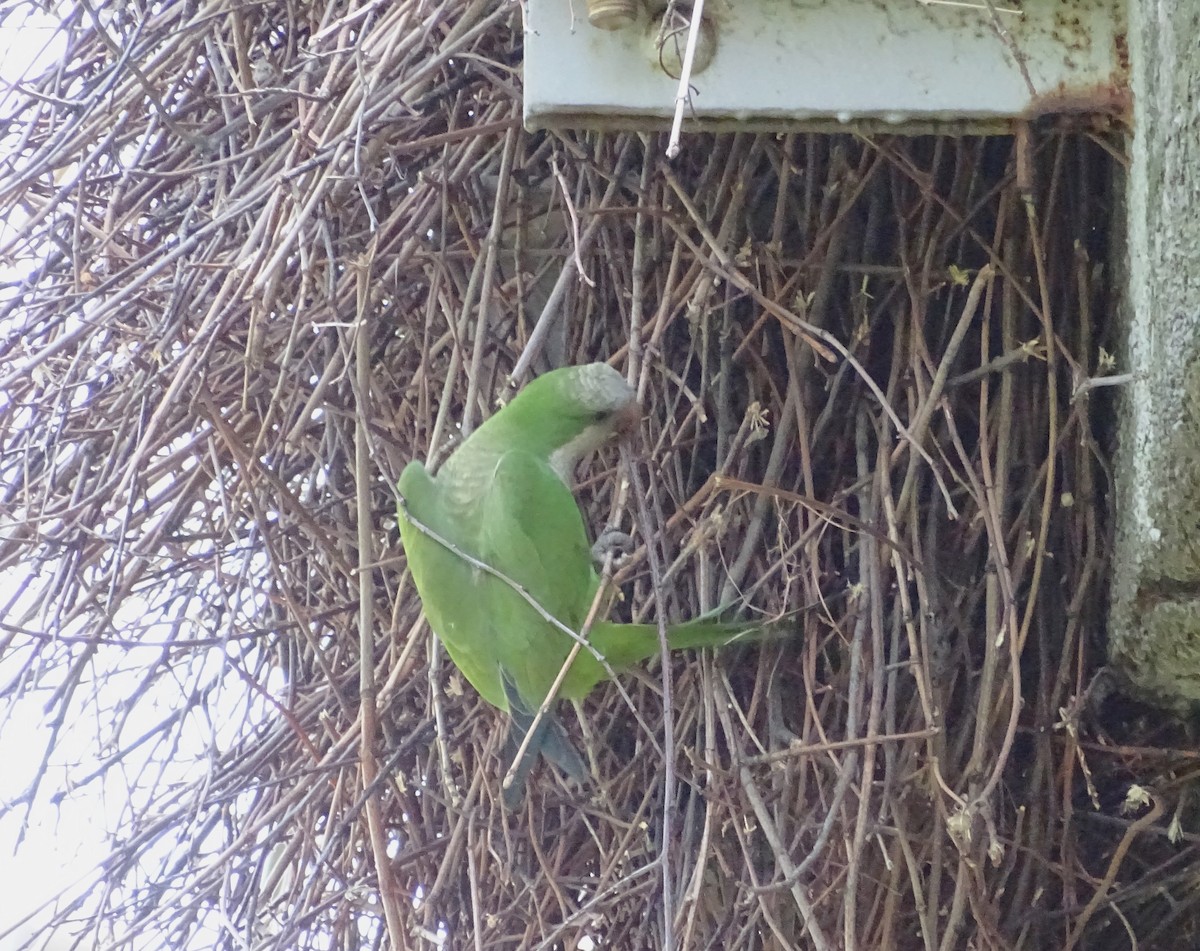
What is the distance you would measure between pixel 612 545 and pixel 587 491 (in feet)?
0.76

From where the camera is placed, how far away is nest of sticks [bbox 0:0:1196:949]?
1.05 m

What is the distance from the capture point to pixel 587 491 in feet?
4.26

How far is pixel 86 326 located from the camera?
1164mm

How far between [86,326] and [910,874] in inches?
38.3

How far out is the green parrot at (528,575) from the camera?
1062 millimetres

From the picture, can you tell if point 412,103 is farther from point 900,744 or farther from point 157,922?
point 157,922

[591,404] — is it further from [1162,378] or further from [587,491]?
[1162,378]

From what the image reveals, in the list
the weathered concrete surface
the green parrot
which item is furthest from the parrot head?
the weathered concrete surface

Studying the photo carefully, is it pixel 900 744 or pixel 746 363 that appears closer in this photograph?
pixel 900 744

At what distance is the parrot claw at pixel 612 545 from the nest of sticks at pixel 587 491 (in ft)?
0.11

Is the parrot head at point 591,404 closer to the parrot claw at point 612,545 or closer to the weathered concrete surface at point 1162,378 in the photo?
the parrot claw at point 612,545

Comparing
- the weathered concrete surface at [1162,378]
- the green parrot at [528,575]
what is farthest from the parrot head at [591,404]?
the weathered concrete surface at [1162,378]

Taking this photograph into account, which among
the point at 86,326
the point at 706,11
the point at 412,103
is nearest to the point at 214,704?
the point at 86,326

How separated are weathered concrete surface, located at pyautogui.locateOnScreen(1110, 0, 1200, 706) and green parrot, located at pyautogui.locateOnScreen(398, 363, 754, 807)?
0.36 metres
